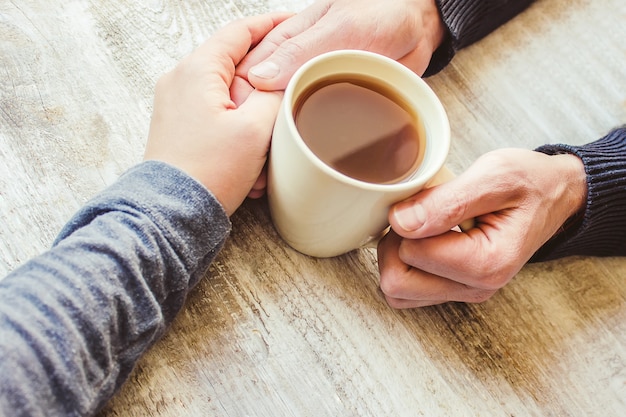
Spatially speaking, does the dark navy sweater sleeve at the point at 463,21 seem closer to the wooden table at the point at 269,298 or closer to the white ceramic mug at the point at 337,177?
the wooden table at the point at 269,298

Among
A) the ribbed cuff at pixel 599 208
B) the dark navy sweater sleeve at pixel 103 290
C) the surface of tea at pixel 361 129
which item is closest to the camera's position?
the dark navy sweater sleeve at pixel 103 290

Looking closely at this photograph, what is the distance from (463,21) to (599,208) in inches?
12.8

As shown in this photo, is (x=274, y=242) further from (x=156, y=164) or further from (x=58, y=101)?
(x=58, y=101)

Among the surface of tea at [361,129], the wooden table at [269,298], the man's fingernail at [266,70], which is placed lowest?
the wooden table at [269,298]

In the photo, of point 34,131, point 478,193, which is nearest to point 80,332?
point 34,131

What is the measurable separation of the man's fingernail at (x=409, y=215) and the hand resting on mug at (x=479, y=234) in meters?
0.01

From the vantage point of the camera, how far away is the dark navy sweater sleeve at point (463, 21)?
822mm

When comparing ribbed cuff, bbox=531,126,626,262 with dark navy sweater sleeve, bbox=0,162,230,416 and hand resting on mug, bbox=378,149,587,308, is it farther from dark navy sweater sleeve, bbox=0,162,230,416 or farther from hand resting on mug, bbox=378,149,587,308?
dark navy sweater sleeve, bbox=0,162,230,416

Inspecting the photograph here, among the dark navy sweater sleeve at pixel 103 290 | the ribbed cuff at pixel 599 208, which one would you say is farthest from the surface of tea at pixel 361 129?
the ribbed cuff at pixel 599 208

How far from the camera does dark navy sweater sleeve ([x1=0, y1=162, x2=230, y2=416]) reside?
18.8 inches

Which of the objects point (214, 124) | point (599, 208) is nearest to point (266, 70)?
point (214, 124)

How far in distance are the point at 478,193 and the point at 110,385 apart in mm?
423

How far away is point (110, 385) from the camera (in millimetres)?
541

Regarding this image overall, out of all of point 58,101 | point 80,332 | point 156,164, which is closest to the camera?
point 80,332
